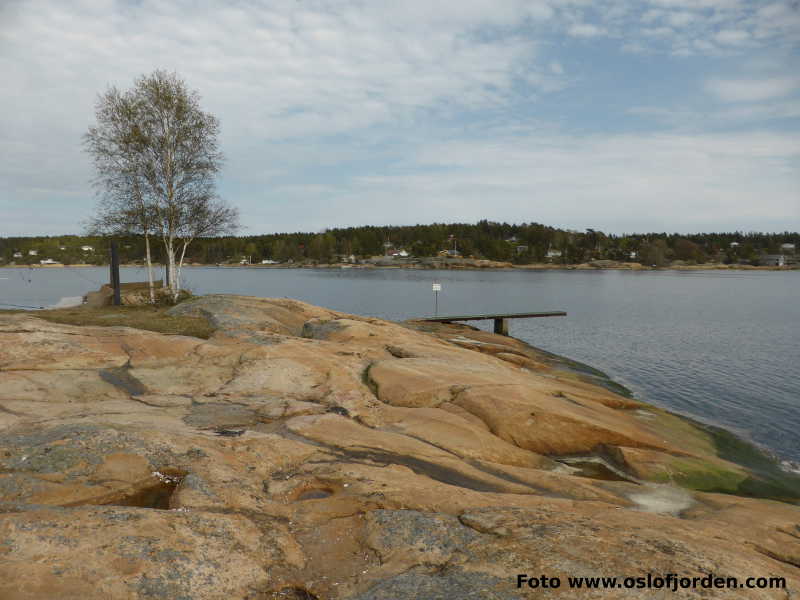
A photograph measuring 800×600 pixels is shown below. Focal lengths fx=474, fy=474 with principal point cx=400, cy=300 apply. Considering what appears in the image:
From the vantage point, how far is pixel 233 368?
13.9 m

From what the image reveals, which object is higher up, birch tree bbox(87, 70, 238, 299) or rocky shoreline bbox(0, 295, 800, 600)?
birch tree bbox(87, 70, 238, 299)

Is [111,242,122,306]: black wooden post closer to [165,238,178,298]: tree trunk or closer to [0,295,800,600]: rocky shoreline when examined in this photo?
[165,238,178,298]: tree trunk

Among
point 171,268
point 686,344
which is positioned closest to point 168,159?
point 171,268

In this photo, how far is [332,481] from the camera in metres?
7.79

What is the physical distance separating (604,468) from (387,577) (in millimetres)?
8461

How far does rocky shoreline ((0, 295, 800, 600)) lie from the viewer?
202 inches

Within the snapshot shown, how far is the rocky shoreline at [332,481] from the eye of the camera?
513 cm

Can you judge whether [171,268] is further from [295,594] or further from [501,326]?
[295,594]

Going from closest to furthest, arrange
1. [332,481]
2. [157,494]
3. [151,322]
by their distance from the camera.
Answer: [157,494] < [332,481] < [151,322]

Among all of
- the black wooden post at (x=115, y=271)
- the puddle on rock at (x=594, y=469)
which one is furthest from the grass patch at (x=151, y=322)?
the puddle on rock at (x=594, y=469)

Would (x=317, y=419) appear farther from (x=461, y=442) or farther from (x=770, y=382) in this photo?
(x=770, y=382)

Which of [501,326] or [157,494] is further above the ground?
[157,494]

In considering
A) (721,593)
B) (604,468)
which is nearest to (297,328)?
(604,468)

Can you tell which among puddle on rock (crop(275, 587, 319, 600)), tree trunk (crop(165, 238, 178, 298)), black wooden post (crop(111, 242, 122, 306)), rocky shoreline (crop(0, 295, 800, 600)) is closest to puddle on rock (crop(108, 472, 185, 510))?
rocky shoreline (crop(0, 295, 800, 600))
